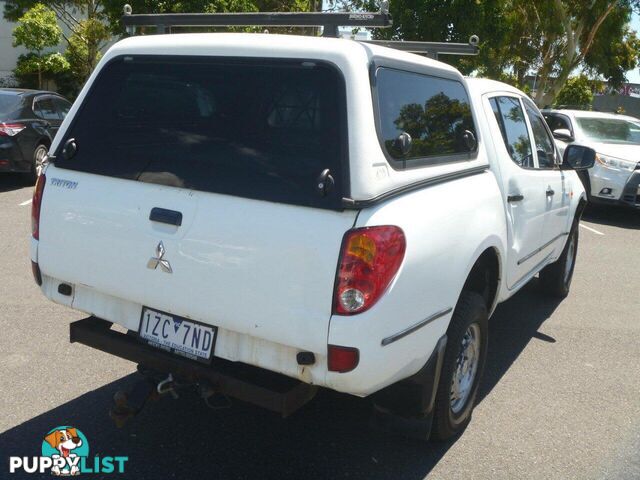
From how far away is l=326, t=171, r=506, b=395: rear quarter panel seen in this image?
2.75 metres

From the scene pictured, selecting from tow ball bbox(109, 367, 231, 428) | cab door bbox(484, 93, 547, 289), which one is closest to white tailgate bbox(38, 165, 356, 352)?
tow ball bbox(109, 367, 231, 428)

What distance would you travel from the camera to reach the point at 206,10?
64.4 feet

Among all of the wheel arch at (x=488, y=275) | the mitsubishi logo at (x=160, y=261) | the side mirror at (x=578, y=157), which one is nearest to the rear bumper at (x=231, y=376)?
the mitsubishi logo at (x=160, y=261)

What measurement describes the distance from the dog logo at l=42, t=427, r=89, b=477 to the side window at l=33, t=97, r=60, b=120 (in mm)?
9396

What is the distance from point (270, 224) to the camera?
2.82 m

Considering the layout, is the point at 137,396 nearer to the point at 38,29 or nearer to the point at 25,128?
the point at 25,128

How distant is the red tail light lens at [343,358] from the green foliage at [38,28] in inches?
1170

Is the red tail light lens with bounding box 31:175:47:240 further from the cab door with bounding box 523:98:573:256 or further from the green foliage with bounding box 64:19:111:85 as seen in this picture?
the green foliage with bounding box 64:19:111:85

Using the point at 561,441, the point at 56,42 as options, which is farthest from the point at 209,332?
the point at 56,42

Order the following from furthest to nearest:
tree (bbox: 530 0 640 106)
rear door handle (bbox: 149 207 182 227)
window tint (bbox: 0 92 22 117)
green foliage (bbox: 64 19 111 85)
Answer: green foliage (bbox: 64 19 111 85) < tree (bbox: 530 0 640 106) < window tint (bbox: 0 92 22 117) < rear door handle (bbox: 149 207 182 227)

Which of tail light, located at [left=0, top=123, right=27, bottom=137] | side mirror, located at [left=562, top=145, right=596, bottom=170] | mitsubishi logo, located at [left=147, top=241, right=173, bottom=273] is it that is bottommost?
tail light, located at [left=0, top=123, right=27, bottom=137]

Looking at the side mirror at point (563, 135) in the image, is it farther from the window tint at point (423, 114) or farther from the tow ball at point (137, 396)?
the tow ball at point (137, 396)

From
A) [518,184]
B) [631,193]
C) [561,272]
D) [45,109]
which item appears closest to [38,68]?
[45,109]

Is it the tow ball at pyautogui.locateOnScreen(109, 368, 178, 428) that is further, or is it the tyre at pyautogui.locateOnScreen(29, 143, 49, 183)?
the tyre at pyautogui.locateOnScreen(29, 143, 49, 183)
